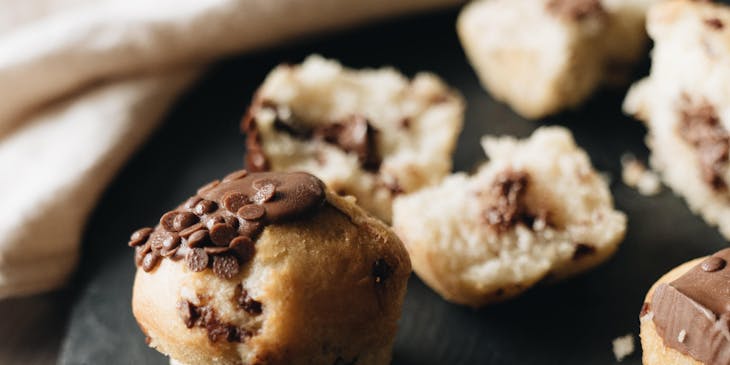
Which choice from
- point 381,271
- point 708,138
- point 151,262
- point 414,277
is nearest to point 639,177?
point 708,138

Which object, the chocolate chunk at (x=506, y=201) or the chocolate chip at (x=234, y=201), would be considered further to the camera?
the chocolate chunk at (x=506, y=201)

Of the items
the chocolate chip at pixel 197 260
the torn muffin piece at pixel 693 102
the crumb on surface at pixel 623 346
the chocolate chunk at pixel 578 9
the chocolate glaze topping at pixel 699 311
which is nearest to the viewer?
the chocolate glaze topping at pixel 699 311

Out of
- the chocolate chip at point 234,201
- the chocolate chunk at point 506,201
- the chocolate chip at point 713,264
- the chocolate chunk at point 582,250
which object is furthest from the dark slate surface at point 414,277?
the chocolate chip at point 234,201

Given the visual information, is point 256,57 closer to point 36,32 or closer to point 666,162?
point 36,32

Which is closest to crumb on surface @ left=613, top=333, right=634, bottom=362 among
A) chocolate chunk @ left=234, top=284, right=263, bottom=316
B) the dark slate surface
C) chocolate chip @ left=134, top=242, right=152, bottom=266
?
the dark slate surface

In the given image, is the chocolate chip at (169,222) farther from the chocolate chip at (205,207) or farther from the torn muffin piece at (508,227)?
the torn muffin piece at (508,227)

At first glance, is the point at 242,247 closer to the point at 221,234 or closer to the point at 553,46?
the point at 221,234
